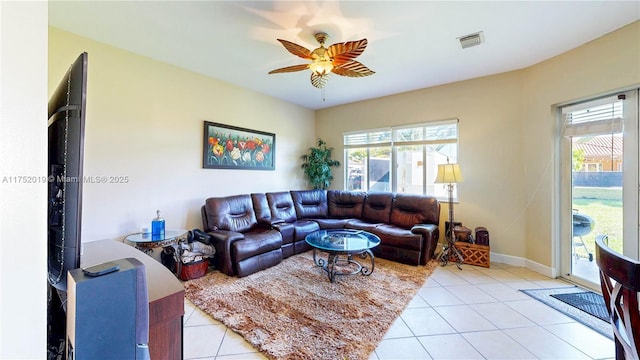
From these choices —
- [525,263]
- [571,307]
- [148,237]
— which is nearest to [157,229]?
[148,237]

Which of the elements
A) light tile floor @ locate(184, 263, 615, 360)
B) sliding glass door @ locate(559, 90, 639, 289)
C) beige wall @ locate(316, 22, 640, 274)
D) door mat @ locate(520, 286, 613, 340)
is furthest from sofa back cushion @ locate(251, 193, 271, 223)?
sliding glass door @ locate(559, 90, 639, 289)

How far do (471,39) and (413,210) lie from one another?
2356 millimetres

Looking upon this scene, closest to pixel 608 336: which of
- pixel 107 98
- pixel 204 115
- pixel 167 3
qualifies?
pixel 167 3

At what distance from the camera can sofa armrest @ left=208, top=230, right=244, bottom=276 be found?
2.87m

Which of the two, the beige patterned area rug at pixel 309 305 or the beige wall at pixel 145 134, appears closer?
the beige patterned area rug at pixel 309 305

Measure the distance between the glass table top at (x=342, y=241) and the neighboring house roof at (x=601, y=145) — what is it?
253 cm

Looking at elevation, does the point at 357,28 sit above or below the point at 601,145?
above

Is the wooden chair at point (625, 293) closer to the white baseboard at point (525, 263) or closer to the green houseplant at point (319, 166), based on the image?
the white baseboard at point (525, 263)

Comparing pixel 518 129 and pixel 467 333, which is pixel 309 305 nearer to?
pixel 467 333

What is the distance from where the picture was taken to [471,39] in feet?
8.23

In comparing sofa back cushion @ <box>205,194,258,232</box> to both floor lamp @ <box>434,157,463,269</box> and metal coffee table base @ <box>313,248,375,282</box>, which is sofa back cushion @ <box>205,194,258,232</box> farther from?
floor lamp @ <box>434,157,463,269</box>

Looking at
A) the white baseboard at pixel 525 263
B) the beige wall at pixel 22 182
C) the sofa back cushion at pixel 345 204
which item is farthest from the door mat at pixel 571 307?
the beige wall at pixel 22 182

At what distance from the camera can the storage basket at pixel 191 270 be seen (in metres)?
2.74

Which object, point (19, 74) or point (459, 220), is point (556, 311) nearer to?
point (459, 220)
